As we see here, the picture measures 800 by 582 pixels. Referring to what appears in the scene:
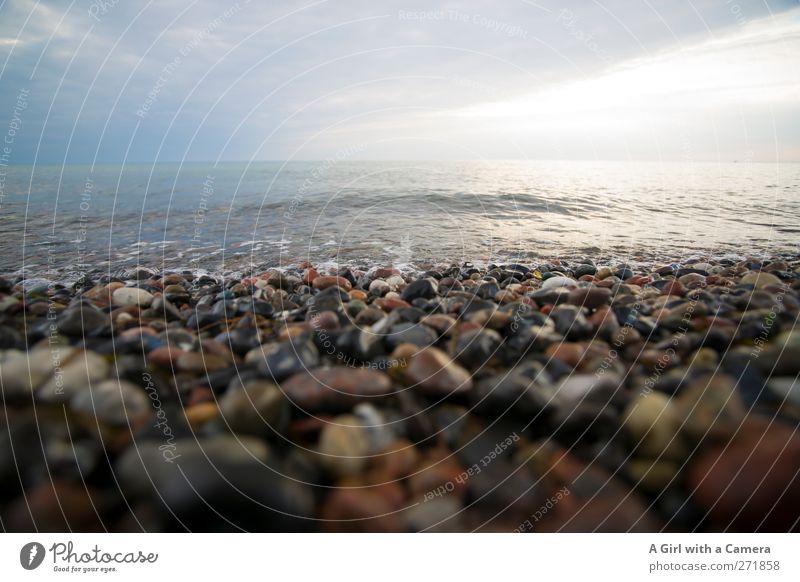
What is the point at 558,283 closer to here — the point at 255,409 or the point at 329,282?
the point at 329,282

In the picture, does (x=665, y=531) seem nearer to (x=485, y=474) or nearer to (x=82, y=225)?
(x=485, y=474)

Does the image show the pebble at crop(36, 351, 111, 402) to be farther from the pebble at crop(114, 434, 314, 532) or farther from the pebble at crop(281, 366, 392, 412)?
the pebble at crop(281, 366, 392, 412)

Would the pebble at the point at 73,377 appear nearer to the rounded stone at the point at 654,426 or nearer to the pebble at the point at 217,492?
the pebble at the point at 217,492

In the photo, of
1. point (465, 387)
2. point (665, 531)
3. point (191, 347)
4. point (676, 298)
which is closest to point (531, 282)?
point (676, 298)

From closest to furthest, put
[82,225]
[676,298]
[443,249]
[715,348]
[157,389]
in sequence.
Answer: [157,389]
[715,348]
[676,298]
[443,249]
[82,225]

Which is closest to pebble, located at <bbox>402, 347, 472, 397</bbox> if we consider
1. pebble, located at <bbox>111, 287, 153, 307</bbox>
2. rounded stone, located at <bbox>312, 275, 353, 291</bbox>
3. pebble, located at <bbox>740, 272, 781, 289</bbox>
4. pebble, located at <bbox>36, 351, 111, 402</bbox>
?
pebble, located at <bbox>36, 351, 111, 402</bbox>
